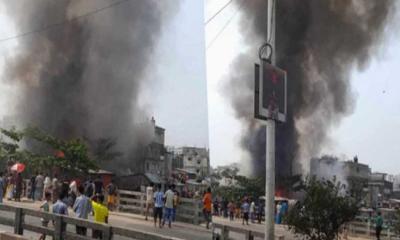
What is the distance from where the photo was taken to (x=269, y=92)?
9.11m

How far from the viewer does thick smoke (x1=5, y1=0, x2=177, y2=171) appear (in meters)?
23.3

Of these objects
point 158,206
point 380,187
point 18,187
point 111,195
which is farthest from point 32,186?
point 380,187

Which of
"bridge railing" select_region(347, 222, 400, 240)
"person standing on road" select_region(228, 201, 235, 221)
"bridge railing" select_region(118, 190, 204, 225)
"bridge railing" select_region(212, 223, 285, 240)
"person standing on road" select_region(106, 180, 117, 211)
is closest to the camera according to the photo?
"bridge railing" select_region(212, 223, 285, 240)

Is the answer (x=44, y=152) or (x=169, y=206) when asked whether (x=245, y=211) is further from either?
(x=44, y=152)

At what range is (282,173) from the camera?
141ft

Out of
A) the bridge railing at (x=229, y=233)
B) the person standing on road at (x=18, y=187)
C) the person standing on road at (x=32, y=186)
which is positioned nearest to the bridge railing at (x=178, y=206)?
the bridge railing at (x=229, y=233)

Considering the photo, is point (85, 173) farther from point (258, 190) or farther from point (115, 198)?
point (258, 190)

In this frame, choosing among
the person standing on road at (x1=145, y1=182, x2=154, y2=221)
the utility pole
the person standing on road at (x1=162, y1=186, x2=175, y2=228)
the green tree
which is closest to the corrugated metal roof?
the person standing on road at (x1=145, y1=182, x2=154, y2=221)

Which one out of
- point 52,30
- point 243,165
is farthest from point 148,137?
point 243,165

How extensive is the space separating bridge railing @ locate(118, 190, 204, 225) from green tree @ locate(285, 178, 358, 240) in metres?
2.56

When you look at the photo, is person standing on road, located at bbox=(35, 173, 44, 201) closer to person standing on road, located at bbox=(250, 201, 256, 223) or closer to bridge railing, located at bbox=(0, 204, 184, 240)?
person standing on road, located at bbox=(250, 201, 256, 223)

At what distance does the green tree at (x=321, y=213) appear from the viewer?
481 inches

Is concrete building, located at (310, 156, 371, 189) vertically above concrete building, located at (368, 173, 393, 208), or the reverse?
concrete building, located at (310, 156, 371, 189)

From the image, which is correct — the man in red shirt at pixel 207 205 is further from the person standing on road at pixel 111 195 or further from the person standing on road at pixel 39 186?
the person standing on road at pixel 39 186
